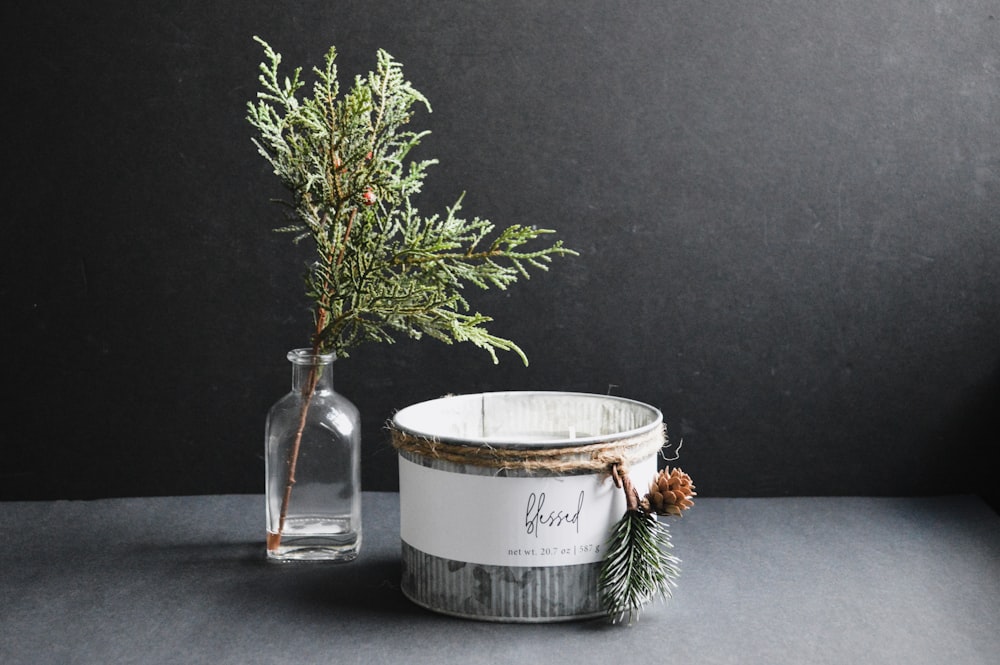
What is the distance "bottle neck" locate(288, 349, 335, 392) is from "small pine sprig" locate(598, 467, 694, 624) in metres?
0.37

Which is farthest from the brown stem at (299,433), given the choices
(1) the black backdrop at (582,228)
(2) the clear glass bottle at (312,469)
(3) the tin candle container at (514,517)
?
(1) the black backdrop at (582,228)

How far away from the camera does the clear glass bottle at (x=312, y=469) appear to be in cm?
122

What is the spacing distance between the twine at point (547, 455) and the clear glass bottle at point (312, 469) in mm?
195

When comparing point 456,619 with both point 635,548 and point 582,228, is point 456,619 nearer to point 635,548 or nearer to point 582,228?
point 635,548

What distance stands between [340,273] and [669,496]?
42 centimetres

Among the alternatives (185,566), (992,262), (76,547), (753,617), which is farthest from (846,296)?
(76,547)

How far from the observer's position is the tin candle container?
1.02 metres

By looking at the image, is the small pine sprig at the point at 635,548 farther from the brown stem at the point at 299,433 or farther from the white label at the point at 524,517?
the brown stem at the point at 299,433

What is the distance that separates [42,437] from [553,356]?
711 millimetres

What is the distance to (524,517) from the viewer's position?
1.02 meters

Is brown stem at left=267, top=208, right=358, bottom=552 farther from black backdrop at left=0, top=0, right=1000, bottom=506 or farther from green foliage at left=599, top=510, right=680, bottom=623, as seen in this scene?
green foliage at left=599, top=510, right=680, bottom=623

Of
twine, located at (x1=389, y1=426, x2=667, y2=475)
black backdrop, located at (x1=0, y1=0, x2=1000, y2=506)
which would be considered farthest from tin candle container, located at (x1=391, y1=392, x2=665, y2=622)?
black backdrop, located at (x1=0, y1=0, x2=1000, y2=506)

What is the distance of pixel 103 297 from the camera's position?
1.48m

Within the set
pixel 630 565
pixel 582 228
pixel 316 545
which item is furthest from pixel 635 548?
pixel 582 228
